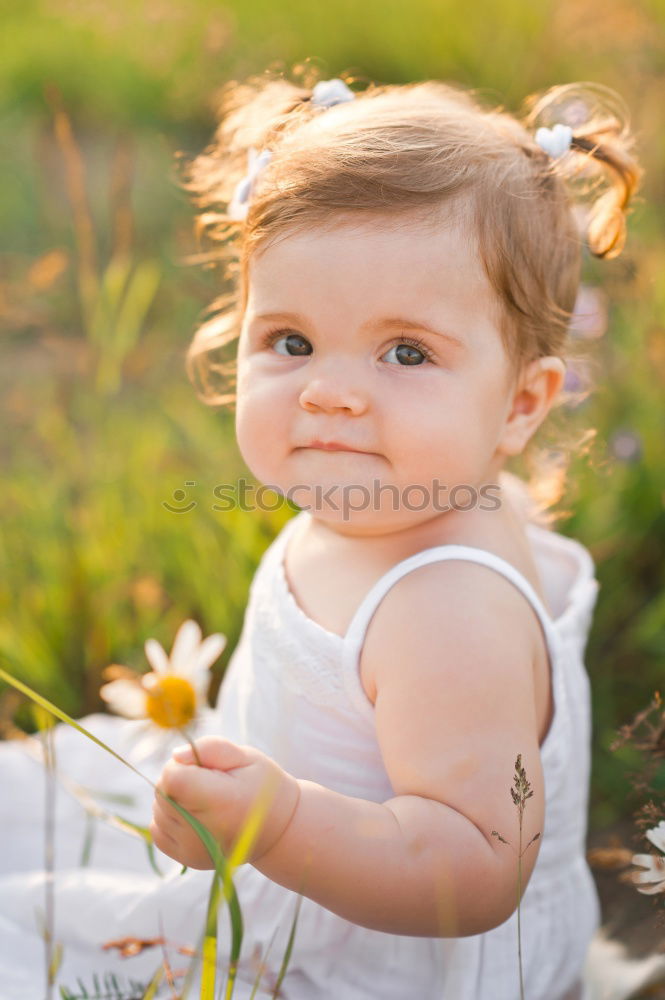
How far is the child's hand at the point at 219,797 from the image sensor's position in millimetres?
959

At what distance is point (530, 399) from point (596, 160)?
1.17ft

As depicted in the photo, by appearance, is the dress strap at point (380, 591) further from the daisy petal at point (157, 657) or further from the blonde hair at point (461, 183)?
the daisy petal at point (157, 657)

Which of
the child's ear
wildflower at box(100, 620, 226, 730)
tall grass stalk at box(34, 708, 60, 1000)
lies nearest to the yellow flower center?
wildflower at box(100, 620, 226, 730)

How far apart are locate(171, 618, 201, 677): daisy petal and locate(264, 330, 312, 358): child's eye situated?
471mm

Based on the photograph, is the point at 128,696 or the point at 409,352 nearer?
the point at 409,352

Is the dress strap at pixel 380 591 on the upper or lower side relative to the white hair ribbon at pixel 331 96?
lower

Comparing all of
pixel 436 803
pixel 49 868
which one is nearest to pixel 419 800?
pixel 436 803

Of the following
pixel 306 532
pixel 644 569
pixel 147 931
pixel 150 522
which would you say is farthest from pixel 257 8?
pixel 147 931

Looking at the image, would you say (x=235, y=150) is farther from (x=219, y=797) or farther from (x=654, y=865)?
(x=654, y=865)

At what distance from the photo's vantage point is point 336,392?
1109 mm

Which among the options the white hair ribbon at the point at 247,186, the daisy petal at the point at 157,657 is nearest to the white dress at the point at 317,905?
the daisy petal at the point at 157,657

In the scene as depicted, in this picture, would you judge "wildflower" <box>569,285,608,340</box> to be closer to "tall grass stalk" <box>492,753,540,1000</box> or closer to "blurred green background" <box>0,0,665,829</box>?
"blurred green background" <box>0,0,665,829</box>

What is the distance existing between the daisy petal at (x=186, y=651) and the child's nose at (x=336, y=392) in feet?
1.62

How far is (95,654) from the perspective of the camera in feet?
6.37
